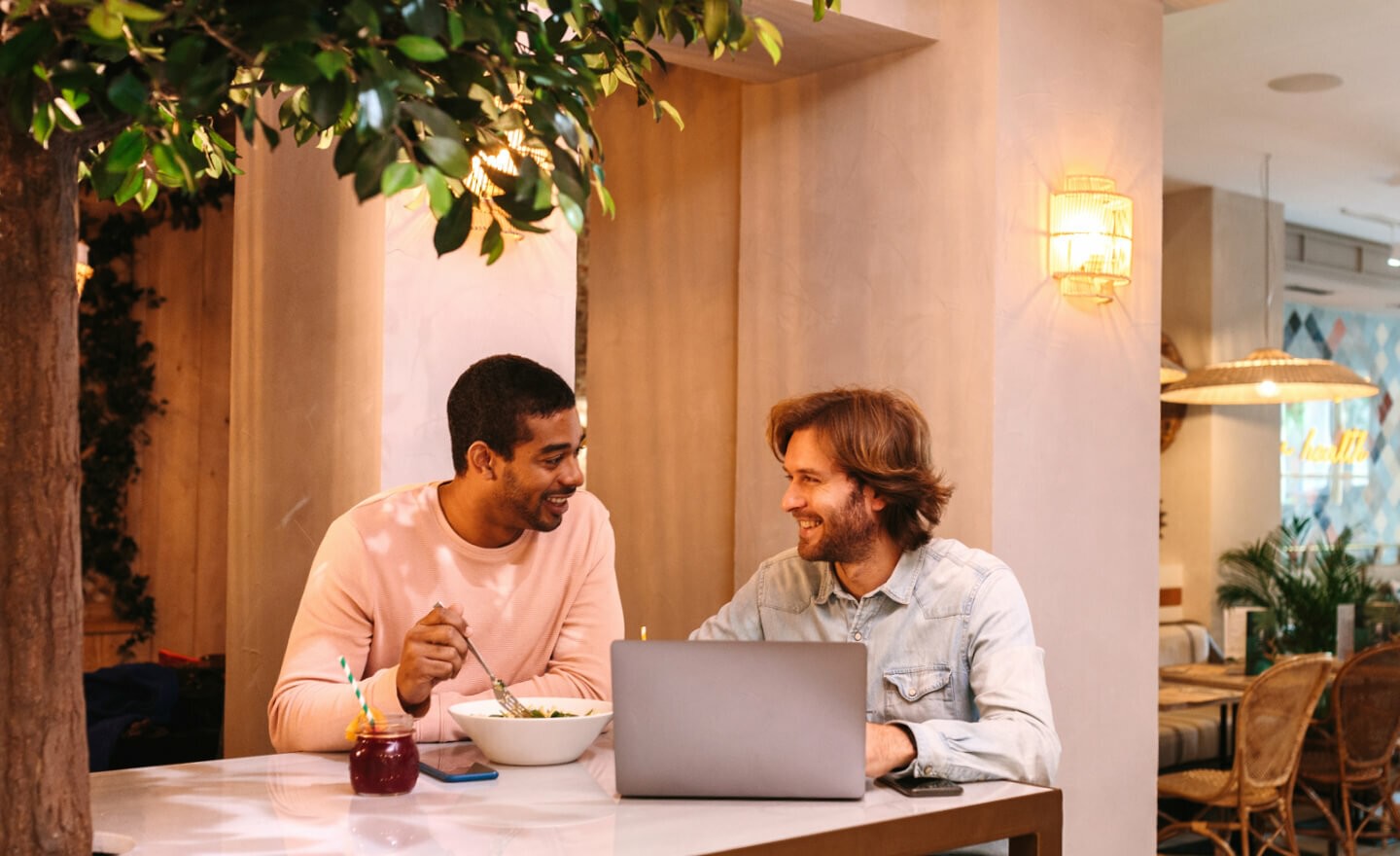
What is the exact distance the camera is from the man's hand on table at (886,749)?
182 centimetres

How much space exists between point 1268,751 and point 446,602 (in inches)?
134

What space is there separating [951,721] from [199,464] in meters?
4.91

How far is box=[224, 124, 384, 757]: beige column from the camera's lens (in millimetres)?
3057

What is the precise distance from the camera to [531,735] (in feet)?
6.10

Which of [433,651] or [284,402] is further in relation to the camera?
[284,402]

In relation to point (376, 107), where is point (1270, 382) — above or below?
above

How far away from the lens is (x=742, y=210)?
13.9 feet

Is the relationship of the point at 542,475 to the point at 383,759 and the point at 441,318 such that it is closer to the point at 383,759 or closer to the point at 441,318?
the point at 441,318

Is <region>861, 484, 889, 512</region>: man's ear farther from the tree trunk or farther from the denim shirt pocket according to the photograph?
the tree trunk

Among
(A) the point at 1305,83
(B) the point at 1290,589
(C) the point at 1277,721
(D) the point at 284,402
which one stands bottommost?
(C) the point at 1277,721

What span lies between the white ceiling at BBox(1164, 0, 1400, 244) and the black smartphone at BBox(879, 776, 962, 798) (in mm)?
2955

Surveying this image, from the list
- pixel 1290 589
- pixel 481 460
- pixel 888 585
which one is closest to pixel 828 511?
pixel 888 585

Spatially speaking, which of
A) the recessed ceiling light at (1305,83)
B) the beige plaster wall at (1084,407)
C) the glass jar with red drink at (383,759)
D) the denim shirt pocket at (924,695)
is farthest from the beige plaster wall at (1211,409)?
the glass jar with red drink at (383,759)

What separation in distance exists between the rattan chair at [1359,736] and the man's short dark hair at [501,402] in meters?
3.96
